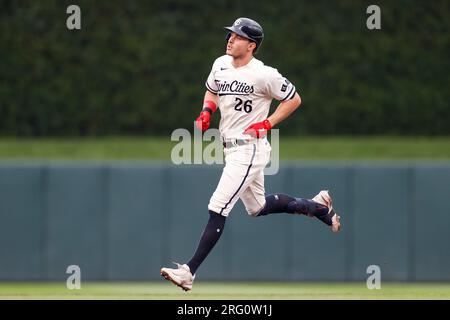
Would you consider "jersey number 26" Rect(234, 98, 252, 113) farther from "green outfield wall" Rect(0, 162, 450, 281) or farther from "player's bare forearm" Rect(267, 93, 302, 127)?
"green outfield wall" Rect(0, 162, 450, 281)

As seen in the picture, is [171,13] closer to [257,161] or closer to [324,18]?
[324,18]

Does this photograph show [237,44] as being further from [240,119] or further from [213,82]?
[240,119]

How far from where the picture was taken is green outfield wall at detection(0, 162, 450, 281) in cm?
1356

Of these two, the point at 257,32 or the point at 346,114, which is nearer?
the point at 257,32

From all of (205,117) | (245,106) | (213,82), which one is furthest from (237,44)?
(205,117)

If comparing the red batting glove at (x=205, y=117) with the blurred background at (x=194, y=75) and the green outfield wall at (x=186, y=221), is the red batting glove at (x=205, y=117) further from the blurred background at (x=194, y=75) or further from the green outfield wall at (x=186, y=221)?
the blurred background at (x=194, y=75)

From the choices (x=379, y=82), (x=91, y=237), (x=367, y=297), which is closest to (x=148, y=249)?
(x=91, y=237)

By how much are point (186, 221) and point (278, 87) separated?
17.5ft

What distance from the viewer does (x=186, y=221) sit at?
13555 millimetres

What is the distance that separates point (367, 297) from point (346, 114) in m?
6.56

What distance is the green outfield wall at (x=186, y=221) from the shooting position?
13562 mm
